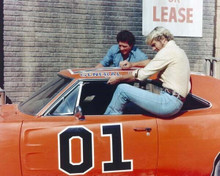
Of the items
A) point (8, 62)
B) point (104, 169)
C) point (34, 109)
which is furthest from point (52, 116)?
point (8, 62)

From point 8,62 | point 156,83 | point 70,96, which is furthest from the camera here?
point 8,62

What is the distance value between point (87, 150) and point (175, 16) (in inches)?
224

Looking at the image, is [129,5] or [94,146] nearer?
[94,146]

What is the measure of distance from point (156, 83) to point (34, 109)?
1.42 m

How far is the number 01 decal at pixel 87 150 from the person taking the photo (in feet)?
11.1

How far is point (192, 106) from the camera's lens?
384cm

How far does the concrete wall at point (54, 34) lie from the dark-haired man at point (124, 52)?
8.57 ft

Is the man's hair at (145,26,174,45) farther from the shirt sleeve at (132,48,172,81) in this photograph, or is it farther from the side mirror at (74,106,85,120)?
the side mirror at (74,106,85,120)

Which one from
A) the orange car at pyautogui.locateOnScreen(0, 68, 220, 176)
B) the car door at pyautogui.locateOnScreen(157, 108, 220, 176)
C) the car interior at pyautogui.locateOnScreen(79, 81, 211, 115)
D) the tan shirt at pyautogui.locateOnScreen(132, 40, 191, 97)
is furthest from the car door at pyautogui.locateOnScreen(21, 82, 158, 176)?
the tan shirt at pyautogui.locateOnScreen(132, 40, 191, 97)

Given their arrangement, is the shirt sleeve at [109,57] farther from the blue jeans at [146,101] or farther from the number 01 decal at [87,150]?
the number 01 decal at [87,150]

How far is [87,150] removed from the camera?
342cm

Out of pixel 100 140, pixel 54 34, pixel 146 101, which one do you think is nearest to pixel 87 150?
pixel 100 140

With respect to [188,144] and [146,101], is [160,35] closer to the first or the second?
[146,101]

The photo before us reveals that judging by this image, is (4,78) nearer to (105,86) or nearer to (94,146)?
(105,86)
